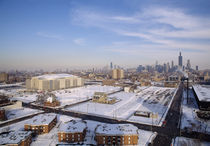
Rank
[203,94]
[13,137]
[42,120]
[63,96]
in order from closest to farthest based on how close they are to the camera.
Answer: [13,137], [42,120], [203,94], [63,96]

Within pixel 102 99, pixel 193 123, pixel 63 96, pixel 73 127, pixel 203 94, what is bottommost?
pixel 193 123

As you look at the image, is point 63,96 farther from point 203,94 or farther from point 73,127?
point 203,94

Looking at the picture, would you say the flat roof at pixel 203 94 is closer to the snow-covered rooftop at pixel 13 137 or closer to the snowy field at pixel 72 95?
the snowy field at pixel 72 95

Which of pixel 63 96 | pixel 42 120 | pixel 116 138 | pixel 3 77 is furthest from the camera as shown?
pixel 3 77

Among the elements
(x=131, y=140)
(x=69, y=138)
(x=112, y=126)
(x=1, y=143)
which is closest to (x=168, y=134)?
(x=131, y=140)

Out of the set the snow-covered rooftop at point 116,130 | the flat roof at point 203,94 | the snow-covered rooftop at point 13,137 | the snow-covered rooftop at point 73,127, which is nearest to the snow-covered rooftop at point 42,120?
the snow-covered rooftop at point 13,137

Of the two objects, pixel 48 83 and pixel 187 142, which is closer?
pixel 187 142

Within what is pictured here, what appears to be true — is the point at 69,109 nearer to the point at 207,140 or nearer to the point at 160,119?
the point at 160,119

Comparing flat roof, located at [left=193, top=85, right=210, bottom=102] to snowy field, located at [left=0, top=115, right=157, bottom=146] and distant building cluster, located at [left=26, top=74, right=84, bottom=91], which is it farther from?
distant building cluster, located at [left=26, top=74, right=84, bottom=91]

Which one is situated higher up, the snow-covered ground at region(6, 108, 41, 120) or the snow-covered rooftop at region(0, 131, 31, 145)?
the snow-covered rooftop at region(0, 131, 31, 145)

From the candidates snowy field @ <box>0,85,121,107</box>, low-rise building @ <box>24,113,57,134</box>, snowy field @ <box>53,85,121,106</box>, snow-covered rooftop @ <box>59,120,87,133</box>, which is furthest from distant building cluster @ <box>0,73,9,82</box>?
snow-covered rooftop @ <box>59,120,87,133</box>

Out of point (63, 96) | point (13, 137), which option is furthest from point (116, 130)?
point (63, 96)

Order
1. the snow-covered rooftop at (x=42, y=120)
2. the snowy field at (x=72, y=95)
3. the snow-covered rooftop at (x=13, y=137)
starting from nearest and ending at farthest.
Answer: the snow-covered rooftop at (x=13, y=137), the snow-covered rooftop at (x=42, y=120), the snowy field at (x=72, y=95)

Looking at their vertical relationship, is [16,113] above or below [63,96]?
below
